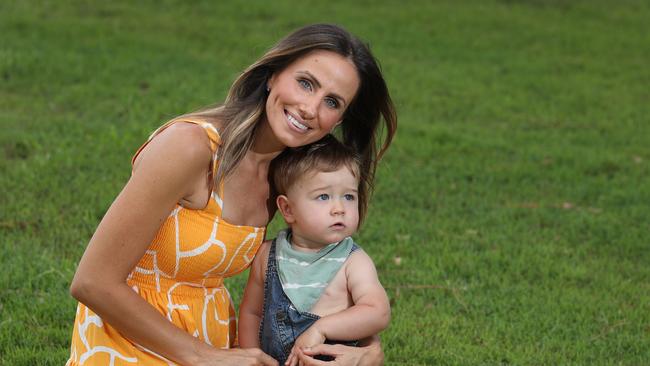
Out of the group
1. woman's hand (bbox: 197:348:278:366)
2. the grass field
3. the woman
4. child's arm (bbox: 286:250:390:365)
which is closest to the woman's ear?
the woman

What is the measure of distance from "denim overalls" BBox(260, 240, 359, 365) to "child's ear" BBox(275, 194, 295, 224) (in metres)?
0.19

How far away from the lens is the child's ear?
3.61 metres

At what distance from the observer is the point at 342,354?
11.1 ft

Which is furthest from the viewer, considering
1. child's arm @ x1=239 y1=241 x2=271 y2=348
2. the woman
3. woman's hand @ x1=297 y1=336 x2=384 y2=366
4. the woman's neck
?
child's arm @ x1=239 y1=241 x2=271 y2=348

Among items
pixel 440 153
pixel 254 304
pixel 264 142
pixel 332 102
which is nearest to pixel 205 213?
pixel 264 142

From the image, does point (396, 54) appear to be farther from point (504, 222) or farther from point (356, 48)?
point (356, 48)

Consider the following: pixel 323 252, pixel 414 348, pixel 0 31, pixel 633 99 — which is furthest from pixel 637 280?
pixel 0 31

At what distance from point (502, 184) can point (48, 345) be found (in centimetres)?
403

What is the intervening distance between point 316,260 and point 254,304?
30 cm

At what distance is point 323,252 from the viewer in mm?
3568

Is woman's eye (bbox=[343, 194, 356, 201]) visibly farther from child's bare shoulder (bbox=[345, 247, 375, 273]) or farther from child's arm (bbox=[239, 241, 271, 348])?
child's arm (bbox=[239, 241, 271, 348])

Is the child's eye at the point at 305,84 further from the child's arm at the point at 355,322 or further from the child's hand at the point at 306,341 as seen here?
the child's hand at the point at 306,341

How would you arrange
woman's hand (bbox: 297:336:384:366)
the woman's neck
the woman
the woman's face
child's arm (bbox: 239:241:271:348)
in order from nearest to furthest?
the woman, woman's hand (bbox: 297:336:384:366), the woman's face, the woman's neck, child's arm (bbox: 239:241:271:348)

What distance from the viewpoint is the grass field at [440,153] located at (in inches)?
204
